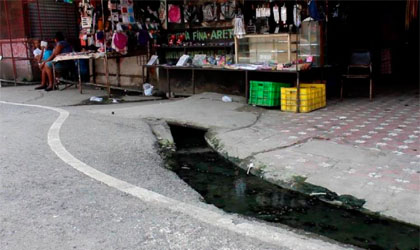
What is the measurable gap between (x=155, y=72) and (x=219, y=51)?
95.1 inches

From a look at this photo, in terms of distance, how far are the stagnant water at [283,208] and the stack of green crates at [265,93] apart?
11.2ft

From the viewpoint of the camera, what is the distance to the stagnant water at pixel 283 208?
12.2 feet

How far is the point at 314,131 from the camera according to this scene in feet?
23.2

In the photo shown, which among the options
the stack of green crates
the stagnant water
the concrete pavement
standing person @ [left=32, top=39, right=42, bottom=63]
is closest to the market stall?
the stack of green crates

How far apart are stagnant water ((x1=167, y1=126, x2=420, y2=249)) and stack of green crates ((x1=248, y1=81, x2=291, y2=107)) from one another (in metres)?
3.42

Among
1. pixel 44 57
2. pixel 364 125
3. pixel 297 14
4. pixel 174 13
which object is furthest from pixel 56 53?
Answer: pixel 364 125

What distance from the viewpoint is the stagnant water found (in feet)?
12.2

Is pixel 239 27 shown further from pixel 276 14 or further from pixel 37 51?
pixel 37 51

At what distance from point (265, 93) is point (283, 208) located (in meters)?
5.21

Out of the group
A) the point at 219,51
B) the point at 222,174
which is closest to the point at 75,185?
the point at 222,174

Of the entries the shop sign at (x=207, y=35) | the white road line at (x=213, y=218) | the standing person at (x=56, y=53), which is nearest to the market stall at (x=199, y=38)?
the shop sign at (x=207, y=35)

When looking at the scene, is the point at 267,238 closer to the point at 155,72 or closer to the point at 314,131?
the point at 314,131

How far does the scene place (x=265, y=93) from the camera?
9328 mm

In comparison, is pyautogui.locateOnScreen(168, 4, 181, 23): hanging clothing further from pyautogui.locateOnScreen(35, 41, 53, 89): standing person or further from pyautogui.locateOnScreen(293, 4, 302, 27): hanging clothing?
pyautogui.locateOnScreen(35, 41, 53, 89): standing person
